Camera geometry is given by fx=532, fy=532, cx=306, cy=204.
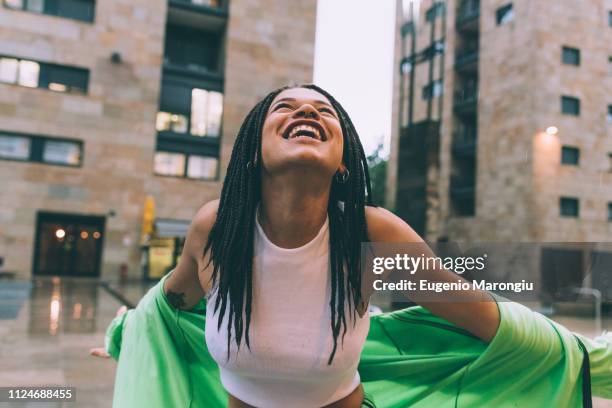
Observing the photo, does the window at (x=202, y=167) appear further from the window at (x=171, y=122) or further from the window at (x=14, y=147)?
the window at (x=14, y=147)

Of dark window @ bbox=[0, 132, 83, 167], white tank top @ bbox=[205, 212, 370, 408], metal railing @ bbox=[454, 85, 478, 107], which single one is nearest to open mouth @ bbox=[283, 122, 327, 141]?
white tank top @ bbox=[205, 212, 370, 408]

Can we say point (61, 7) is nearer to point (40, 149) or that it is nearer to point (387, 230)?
point (40, 149)

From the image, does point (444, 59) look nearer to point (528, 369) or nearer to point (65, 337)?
point (65, 337)

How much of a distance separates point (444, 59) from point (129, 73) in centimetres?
1707

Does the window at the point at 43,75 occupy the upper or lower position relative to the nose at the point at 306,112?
upper

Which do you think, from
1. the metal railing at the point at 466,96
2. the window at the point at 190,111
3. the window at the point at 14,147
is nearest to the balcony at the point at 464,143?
the metal railing at the point at 466,96

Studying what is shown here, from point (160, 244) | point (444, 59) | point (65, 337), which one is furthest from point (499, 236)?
point (65, 337)

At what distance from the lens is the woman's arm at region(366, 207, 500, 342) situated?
151 centimetres

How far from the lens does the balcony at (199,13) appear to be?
933 inches

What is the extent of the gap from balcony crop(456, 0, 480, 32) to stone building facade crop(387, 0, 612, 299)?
0.06 metres

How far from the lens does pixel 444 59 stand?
2984 centimetres

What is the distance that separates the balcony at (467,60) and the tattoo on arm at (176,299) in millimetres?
29361

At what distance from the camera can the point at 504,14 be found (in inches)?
1064

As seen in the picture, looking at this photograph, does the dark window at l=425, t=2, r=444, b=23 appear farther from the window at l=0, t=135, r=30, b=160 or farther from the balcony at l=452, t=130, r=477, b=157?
the window at l=0, t=135, r=30, b=160
